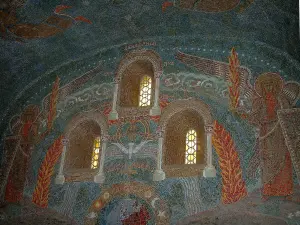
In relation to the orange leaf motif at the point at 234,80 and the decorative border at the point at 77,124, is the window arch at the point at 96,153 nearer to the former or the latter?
the decorative border at the point at 77,124

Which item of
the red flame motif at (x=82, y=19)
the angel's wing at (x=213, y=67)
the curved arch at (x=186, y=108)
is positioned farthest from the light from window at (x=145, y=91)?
the red flame motif at (x=82, y=19)

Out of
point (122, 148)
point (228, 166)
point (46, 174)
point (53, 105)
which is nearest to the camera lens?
point (228, 166)

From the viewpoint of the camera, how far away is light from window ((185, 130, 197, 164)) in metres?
10.3

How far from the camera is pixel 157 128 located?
10516 millimetres

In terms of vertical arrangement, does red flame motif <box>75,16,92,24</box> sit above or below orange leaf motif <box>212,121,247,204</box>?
above

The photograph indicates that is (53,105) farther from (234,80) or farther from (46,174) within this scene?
(234,80)

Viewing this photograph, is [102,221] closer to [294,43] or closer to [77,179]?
[77,179]

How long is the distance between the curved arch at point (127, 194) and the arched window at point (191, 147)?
3.62 feet

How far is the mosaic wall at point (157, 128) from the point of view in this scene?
30.2 ft

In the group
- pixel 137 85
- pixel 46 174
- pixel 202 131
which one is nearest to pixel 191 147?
pixel 202 131

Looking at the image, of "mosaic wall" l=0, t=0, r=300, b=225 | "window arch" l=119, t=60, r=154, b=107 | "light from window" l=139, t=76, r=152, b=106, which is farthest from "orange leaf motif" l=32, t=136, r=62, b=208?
"light from window" l=139, t=76, r=152, b=106

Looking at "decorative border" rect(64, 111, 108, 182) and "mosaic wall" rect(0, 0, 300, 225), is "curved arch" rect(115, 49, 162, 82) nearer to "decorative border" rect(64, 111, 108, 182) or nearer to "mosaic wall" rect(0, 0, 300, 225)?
"mosaic wall" rect(0, 0, 300, 225)

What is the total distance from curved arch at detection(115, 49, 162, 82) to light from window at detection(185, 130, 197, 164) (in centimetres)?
170

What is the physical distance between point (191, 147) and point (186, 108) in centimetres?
88
